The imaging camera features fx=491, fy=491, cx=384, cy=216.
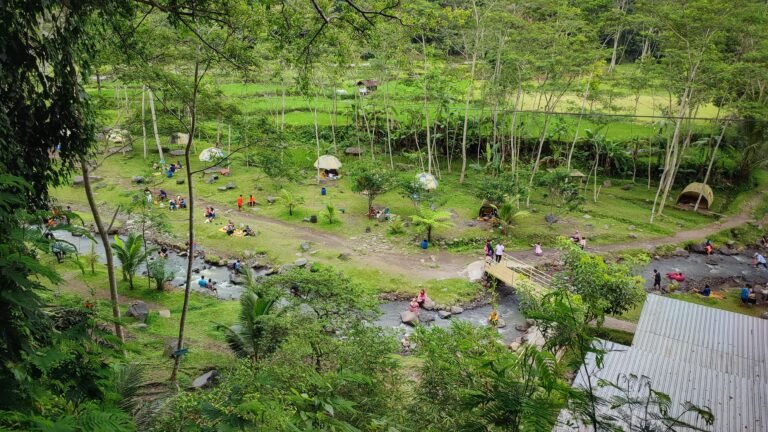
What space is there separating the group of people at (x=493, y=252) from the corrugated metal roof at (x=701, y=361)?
6353 mm

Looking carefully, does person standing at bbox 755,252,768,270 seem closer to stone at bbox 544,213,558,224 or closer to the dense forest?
the dense forest

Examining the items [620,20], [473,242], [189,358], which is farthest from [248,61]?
[620,20]

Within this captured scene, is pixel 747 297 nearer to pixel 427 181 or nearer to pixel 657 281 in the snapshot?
pixel 657 281

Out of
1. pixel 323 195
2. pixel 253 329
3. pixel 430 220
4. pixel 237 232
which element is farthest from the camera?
pixel 323 195

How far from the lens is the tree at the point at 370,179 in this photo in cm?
2119

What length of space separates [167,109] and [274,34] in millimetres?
3744

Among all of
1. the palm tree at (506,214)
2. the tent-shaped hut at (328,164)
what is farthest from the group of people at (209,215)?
the palm tree at (506,214)

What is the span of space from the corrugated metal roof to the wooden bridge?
389 cm

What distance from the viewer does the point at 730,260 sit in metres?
19.5

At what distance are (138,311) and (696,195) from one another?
24.8m

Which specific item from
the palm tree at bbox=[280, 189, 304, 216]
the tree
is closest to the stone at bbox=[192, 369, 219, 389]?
the palm tree at bbox=[280, 189, 304, 216]

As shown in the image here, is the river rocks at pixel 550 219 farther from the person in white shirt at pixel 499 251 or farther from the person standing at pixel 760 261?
the person standing at pixel 760 261

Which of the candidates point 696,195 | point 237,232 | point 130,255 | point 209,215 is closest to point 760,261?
point 696,195

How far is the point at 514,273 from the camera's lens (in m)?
16.3
